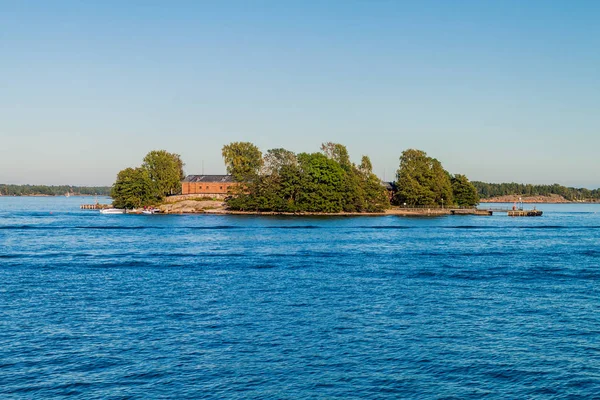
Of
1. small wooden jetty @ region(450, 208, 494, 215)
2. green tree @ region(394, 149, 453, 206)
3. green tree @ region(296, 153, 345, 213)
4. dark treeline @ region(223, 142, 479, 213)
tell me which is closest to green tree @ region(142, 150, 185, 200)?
dark treeline @ region(223, 142, 479, 213)

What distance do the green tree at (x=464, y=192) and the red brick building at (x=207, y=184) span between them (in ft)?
216

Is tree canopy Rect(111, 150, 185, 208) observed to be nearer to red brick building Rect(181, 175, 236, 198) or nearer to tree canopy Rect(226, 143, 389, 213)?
red brick building Rect(181, 175, 236, 198)

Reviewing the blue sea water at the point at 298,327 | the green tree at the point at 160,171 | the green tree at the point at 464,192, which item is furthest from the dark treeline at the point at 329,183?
the blue sea water at the point at 298,327

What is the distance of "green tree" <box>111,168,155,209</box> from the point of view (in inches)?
6403

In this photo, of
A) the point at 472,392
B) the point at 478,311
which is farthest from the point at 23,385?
the point at 478,311

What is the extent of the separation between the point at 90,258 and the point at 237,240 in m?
24.2

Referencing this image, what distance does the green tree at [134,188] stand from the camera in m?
163

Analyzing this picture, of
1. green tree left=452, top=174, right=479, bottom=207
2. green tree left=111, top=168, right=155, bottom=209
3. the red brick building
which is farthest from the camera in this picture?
green tree left=452, top=174, right=479, bottom=207

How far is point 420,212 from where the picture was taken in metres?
163

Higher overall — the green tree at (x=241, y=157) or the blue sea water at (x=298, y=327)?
the green tree at (x=241, y=157)

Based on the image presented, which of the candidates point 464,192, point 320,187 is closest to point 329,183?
point 320,187

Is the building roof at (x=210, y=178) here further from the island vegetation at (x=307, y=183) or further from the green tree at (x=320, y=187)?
A: the green tree at (x=320, y=187)

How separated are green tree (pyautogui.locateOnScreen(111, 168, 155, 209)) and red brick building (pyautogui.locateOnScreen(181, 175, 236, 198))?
1647 centimetres

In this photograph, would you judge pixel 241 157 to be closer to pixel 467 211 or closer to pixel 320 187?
pixel 320 187
